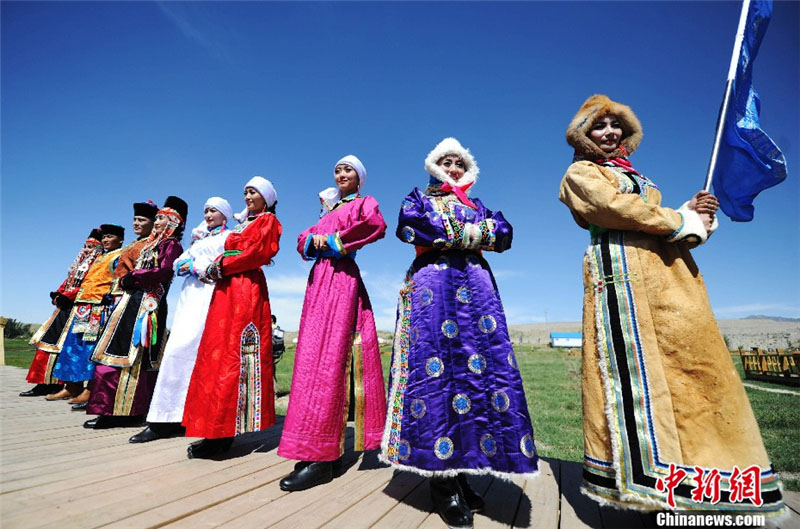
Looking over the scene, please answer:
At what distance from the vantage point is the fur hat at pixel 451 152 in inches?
106

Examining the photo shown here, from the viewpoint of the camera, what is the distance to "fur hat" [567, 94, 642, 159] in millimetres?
2379

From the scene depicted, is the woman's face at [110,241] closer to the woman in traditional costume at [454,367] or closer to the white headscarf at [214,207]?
the white headscarf at [214,207]

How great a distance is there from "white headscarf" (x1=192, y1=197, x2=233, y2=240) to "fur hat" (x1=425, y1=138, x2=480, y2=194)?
2299 mm

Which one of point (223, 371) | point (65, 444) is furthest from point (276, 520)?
point (65, 444)

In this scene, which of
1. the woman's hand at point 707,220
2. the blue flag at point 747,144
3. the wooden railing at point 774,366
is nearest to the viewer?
the woman's hand at point 707,220

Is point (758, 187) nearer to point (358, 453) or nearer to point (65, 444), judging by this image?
point (358, 453)

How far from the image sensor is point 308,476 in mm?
2430

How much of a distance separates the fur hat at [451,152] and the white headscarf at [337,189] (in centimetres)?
74

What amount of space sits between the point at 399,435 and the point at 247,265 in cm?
191

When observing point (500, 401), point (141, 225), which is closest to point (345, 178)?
point (500, 401)

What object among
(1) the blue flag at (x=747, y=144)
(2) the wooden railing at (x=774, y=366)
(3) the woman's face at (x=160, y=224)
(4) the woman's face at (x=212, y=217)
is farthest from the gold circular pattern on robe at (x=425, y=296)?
(2) the wooden railing at (x=774, y=366)

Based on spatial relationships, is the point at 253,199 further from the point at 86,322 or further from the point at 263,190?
the point at 86,322

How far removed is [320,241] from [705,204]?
2.36m

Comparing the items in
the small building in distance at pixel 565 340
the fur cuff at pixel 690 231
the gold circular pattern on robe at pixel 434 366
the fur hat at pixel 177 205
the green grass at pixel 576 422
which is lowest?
the green grass at pixel 576 422
